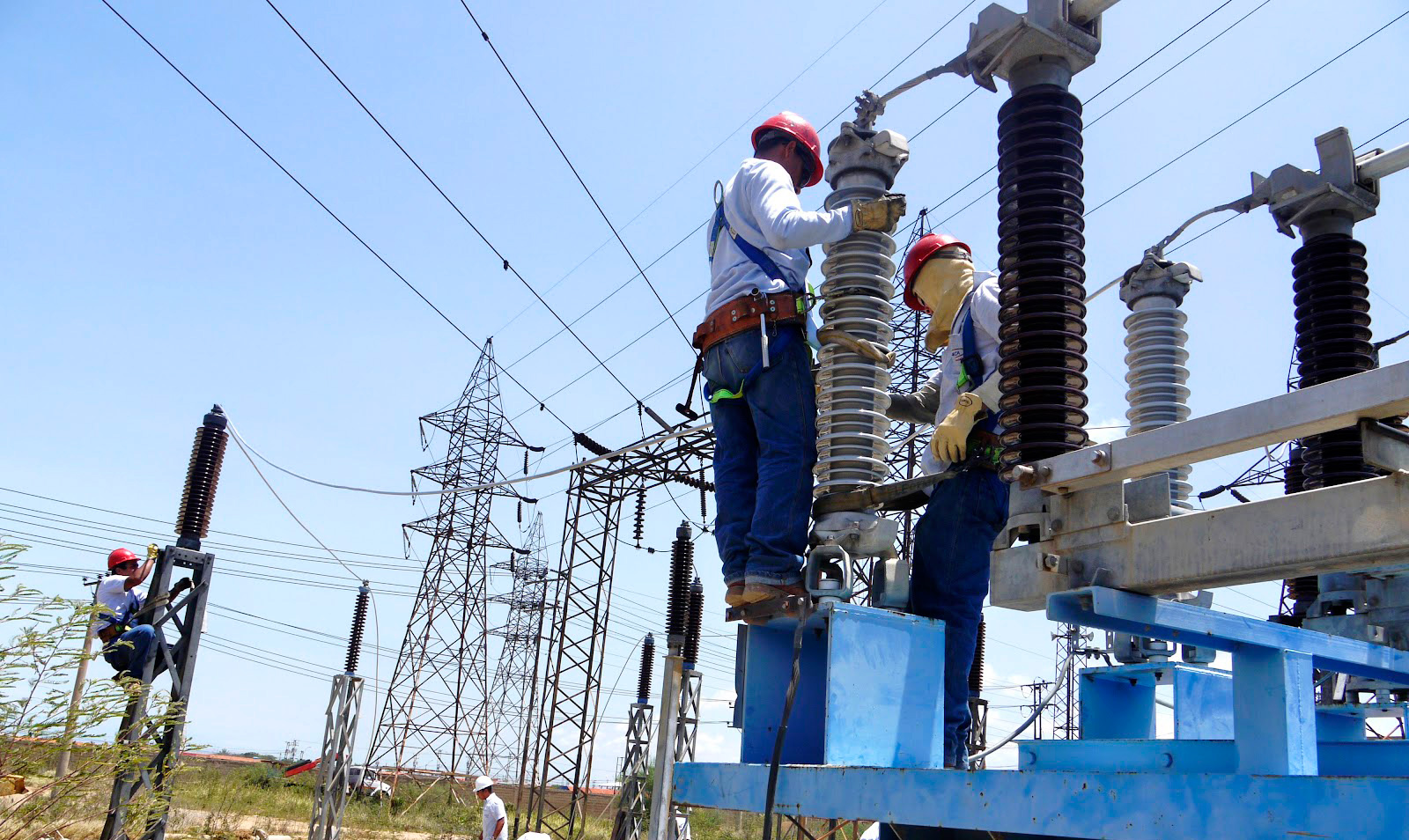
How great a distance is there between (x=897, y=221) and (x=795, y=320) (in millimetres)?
539

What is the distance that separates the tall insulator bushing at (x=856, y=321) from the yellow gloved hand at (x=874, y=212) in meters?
0.12

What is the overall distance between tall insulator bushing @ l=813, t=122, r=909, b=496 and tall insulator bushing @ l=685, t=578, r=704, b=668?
601 inches

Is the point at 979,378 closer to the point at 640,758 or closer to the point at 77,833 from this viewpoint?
the point at 77,833

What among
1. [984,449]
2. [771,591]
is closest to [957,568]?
[984,449]

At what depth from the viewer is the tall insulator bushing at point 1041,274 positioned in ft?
9.87

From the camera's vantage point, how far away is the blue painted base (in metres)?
3.29

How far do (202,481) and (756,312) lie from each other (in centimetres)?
674

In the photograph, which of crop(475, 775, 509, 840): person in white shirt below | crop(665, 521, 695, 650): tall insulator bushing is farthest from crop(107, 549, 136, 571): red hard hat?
crop(665, 521, 695, 650): tall insulator bushing

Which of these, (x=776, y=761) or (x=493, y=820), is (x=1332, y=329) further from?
(x=493, y=820)

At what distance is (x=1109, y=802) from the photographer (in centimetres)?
228

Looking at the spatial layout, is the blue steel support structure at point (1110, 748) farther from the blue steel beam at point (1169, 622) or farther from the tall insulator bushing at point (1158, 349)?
the tall insulator bushing at point (1158, 349)

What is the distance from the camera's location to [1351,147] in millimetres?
4406

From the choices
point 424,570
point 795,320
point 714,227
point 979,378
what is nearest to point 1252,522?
point 979,378

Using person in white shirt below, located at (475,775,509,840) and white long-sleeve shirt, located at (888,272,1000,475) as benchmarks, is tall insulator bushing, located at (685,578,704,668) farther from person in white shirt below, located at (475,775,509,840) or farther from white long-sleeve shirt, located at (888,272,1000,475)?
white long-sleeve shirt, located at (888,272,1000,475)
